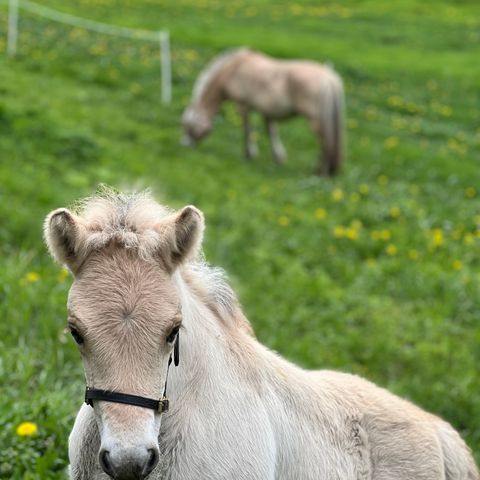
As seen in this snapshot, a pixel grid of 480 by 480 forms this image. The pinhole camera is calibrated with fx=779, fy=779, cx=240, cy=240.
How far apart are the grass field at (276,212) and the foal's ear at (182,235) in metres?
1.84

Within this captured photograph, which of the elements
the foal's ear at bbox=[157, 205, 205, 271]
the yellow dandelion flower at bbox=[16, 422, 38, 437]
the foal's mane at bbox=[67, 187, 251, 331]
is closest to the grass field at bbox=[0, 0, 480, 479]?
the yellow dandelion flower at bbox=[16, 422, 38, 437]

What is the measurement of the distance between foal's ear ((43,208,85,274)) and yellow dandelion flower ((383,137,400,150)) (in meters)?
11.6

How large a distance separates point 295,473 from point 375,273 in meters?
4.84

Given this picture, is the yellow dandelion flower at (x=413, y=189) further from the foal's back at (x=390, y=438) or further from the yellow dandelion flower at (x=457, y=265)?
the foal's back at (x=390, y=438)

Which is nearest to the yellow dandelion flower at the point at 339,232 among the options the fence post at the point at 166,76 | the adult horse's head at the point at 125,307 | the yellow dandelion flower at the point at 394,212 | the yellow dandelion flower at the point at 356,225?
the yellow dandelion flower at the point at 356,225

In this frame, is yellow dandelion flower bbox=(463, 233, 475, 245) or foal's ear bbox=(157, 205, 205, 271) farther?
yellow dandelion flower bbox=(463, 233, 475, 245)

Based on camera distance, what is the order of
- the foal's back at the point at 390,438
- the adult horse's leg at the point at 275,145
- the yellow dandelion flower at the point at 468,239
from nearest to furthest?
1. the foal's back at the point at 390,438
2. the yellow dandelion flower at the point at 468,239
3. the adult horse's leg at the point at 275,145

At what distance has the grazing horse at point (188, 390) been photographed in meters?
2.76

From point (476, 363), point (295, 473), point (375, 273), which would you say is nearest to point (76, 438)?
point (295, 473)

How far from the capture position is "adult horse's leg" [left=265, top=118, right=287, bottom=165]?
13.9 metres

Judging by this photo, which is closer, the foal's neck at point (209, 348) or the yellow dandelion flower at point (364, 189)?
the foal's neck at point (209, 348)

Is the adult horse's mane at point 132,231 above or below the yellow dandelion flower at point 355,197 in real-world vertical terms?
above

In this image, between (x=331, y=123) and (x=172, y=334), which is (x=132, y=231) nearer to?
(x=172, y=334)

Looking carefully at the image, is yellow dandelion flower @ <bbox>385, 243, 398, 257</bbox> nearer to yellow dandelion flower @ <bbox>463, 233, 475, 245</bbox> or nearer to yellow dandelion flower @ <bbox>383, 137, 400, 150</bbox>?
yellow dandelion flower @ <bbox>463, 233, 475, 245</bbox>
